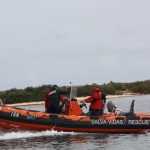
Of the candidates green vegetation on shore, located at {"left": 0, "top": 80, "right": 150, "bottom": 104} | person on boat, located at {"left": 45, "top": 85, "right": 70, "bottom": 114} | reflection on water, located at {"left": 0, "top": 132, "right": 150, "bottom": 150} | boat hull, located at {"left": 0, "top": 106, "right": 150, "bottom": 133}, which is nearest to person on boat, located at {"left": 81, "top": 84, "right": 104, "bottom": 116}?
boat hull, located at {"left": 0, "top": 106, "right": 150, "bottom": 133}

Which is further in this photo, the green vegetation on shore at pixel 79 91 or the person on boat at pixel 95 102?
the green vegetation on shore at pixel 79 91

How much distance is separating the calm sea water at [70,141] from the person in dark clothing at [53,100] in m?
0.91

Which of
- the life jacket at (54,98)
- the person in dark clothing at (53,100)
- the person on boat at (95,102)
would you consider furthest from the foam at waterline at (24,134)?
the person on boat at (95,102)

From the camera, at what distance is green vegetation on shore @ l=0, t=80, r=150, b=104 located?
50.8m

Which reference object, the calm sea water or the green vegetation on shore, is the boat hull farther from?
the green vegetation on shore

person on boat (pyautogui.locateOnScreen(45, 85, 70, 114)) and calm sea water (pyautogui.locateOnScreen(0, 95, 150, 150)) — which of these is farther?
person on boat (pyautogui.locateOnScreen(45, 85, 70, 114))

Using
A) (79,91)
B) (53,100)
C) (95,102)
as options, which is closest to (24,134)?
(53,100)

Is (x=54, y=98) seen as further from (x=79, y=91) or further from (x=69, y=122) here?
(x=79, y=91)

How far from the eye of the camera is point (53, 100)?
22141 mm

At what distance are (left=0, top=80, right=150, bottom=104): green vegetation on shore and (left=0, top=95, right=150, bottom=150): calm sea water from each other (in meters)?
28.1

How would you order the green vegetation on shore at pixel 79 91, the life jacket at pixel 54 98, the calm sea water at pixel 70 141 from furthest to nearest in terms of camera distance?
the green vegetation on shore at pixel 79 91
the life jacket at pixel 54 98
the calm sea water at pixel 70 141

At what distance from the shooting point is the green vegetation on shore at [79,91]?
1999 inches

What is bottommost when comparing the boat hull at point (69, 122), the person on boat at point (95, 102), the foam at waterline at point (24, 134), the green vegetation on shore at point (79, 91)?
the foam at waterline at point (24, 134)

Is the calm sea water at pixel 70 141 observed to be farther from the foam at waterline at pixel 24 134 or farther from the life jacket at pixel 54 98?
the life jacket at pixel 54 98
